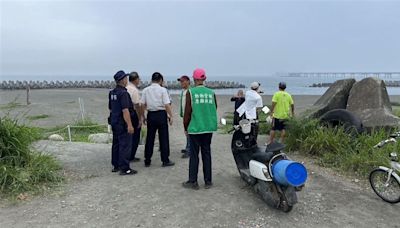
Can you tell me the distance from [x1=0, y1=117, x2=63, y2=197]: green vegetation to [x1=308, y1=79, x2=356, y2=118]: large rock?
6.79 meters

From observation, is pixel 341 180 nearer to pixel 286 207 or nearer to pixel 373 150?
pixel 373 150

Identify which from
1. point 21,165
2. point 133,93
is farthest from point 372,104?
point 21,165

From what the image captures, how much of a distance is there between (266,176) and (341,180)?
92.9 inches

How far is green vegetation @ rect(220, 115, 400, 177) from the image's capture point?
6.86 metres

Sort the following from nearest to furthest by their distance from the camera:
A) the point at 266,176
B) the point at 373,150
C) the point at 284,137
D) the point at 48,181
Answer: the point at 266,176, the point at 48,181, the point at 373,150, the point at 284,137

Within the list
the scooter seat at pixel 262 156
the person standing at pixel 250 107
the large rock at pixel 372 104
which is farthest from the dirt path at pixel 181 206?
the large rock at pixel 372 104

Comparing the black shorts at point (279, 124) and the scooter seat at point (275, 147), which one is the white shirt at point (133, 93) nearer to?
the scooter seat at point (275, 147)

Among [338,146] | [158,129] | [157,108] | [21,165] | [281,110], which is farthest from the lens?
[281,110]

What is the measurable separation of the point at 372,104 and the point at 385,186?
15.5 ft

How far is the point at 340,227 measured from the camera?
4.56 meters

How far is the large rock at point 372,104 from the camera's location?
28.9 feet

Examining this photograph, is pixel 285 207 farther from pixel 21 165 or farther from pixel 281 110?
pixel 281 110

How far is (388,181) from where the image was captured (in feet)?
17.6

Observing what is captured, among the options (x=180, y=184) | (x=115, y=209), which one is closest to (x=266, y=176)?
(x=180, y=184)
